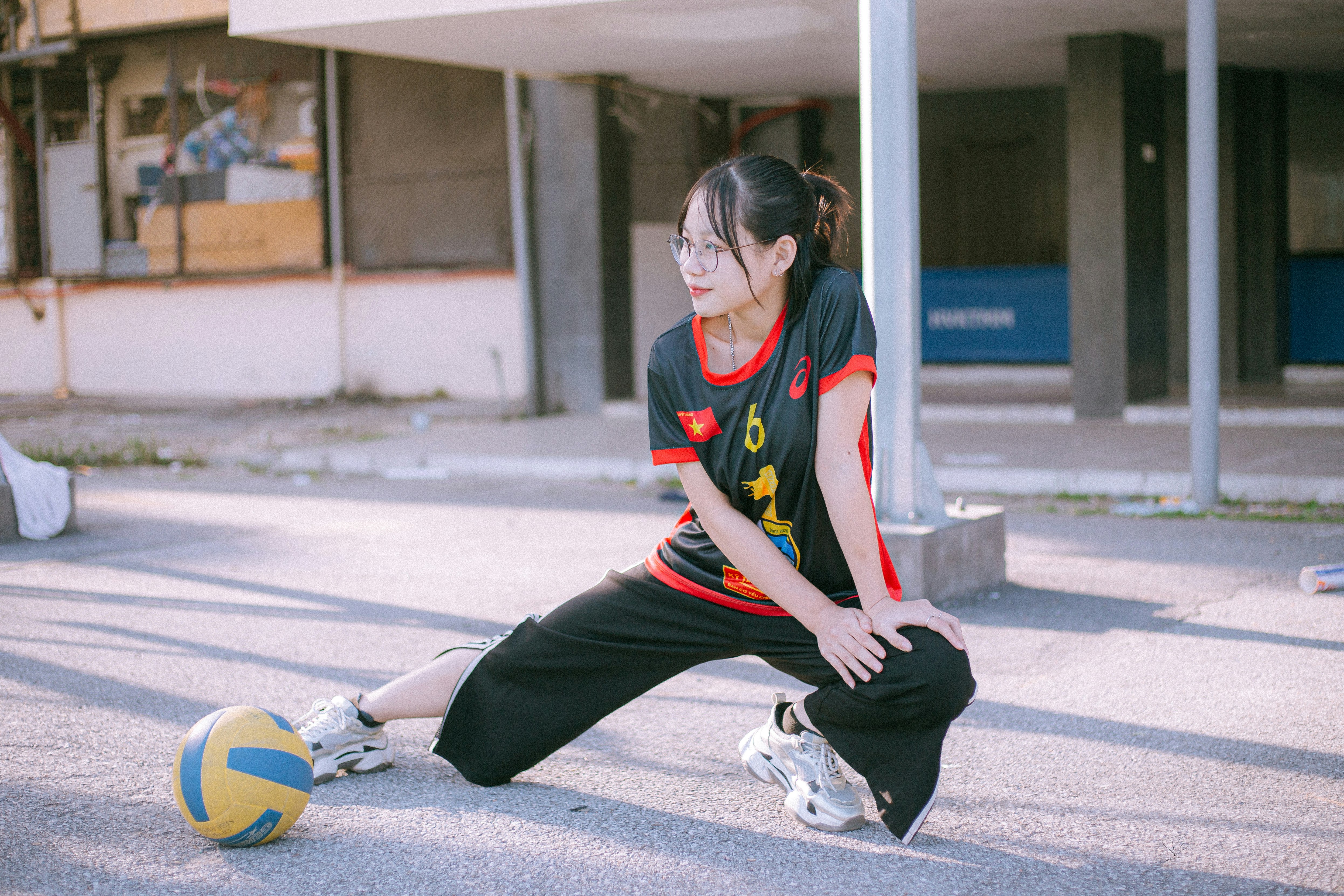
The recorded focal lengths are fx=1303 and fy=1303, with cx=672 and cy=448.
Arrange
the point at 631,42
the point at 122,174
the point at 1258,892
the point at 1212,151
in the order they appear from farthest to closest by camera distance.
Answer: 1. the point at 122,174
2. the point at 631,42
3. the point at 1212,151
4. the point at 1258,892

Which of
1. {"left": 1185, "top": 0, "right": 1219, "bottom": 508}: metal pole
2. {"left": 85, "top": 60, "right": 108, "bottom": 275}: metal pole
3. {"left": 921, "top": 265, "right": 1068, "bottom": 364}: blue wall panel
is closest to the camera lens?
{"left": 1185, "top": 0, "right": 1219, "bottom": 508}: metal pole

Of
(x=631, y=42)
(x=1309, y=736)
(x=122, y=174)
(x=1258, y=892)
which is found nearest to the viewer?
(x=1258, y=892)

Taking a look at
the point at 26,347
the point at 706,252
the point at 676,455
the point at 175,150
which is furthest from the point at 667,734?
the point at 26,347

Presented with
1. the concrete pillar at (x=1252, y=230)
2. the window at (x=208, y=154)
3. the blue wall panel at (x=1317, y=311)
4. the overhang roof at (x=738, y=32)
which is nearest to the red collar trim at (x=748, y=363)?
the overhang roof at (x=738, y=32)

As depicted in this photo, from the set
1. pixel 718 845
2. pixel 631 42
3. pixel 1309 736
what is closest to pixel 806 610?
pixel 718 845

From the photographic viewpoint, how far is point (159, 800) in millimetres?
3410

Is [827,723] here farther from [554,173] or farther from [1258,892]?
[554,173]

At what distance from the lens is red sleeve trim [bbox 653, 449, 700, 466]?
3.00 m

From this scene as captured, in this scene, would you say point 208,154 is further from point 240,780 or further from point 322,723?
point 240,780

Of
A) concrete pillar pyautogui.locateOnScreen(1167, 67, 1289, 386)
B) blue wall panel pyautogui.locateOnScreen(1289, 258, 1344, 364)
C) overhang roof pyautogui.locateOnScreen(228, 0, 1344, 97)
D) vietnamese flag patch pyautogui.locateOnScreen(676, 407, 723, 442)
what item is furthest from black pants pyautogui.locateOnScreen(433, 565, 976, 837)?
blue wall panel pyautogui.locateOnScreen(1289, 258, 1344, 364)

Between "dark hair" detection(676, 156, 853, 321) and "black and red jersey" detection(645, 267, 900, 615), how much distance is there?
78 mm

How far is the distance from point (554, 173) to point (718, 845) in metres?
10.9

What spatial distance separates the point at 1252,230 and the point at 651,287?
21.5 ft

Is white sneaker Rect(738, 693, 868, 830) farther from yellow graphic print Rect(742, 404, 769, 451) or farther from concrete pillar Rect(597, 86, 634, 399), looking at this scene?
concrete pillar Rect(597, 86, 634, 399)
